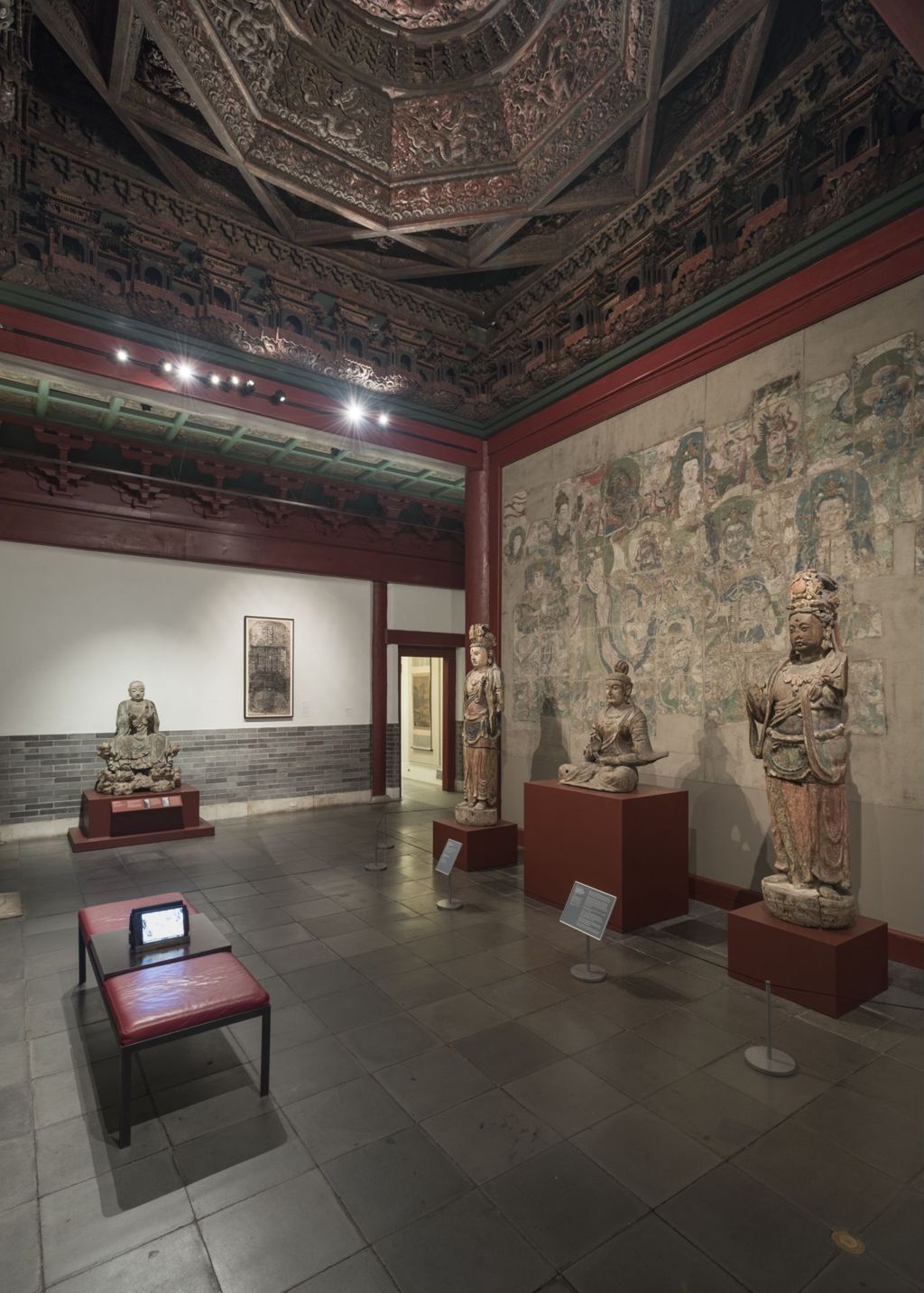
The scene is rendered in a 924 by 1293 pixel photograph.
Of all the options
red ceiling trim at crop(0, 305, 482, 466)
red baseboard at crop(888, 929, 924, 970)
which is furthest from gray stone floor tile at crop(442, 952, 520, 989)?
red ceiling trim at crop(0, 305, 482, 466)

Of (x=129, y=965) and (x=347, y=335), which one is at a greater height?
(x=347, y=335)

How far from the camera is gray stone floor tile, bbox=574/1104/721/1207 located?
87.8 inches

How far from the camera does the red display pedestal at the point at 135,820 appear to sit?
728 centimetres

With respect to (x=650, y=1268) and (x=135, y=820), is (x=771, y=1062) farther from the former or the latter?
(x=135, y=820)

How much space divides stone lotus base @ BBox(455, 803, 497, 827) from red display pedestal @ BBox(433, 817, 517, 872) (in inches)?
2.0

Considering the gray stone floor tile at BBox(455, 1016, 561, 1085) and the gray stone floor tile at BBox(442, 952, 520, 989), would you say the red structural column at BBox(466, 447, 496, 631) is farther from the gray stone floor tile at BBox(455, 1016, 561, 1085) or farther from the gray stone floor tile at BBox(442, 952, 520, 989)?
the gray stone floor tile at BBox(455, 1016, 561, 1085)

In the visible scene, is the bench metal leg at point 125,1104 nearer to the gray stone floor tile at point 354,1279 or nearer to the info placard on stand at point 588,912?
the gray stone floor tile at point 354,1279

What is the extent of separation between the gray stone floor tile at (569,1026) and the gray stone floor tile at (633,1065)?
0.06 m

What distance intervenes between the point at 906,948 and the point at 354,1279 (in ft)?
12.5

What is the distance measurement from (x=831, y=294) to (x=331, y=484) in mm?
7003

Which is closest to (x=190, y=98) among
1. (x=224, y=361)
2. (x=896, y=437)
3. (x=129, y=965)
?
(x=224, y=361)

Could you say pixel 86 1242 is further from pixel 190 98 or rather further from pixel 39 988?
pixel 190 98

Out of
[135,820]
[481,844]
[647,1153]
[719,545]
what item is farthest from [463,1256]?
[135,820]

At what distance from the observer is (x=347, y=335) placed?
23.4 feet
